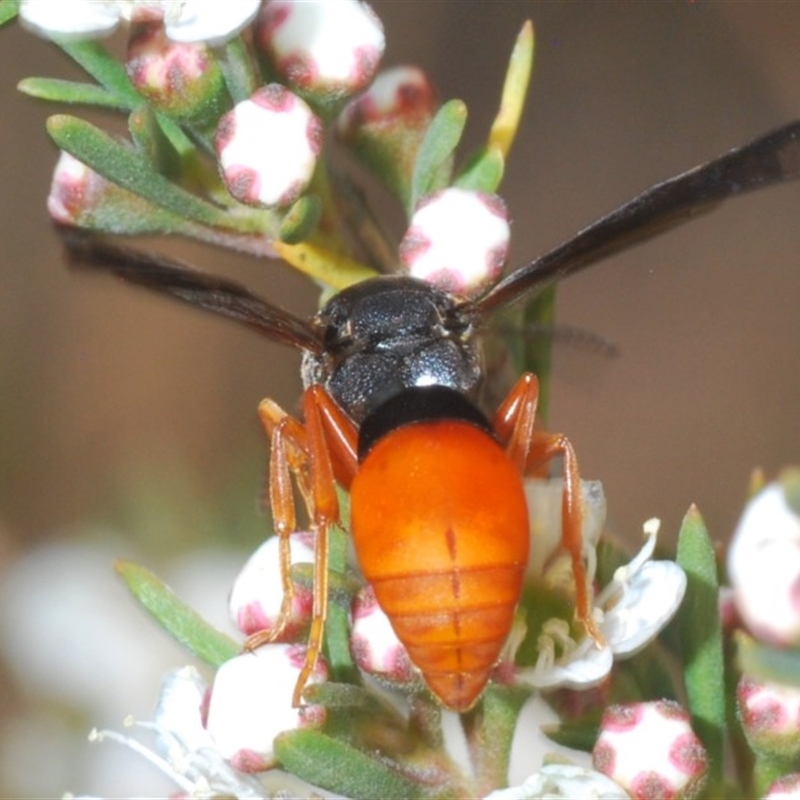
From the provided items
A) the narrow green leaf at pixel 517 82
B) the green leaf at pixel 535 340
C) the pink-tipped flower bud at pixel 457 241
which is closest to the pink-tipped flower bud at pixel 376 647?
the green leaf at pixel 535 340

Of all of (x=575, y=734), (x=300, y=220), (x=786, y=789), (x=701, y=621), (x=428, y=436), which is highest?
(x=300, y=220)

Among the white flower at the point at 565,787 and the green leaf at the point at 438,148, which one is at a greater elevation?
the green leaf at the point at 438,148

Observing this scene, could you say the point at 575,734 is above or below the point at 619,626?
below

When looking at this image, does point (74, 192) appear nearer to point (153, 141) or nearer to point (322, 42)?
point (153, 141)

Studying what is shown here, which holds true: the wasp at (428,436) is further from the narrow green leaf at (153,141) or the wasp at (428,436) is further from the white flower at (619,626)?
the narrow green leaf at (153,141)

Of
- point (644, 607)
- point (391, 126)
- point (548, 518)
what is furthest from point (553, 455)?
point (391, 126)
